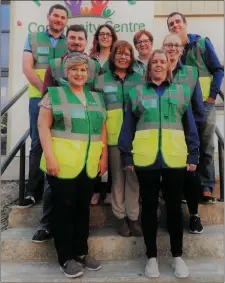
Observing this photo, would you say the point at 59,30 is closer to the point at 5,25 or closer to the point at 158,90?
the point at 158,90

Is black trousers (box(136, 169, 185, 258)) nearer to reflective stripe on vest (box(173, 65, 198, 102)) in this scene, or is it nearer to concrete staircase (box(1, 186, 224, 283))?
concrete staircase (box(1, 186, 224, 283))

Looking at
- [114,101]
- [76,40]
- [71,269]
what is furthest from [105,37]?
[71,269]

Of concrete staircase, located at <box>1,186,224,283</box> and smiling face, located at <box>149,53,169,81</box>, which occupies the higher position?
smiling face, located at <box>149,53,169,81</box>

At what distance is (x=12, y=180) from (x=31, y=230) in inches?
32.3

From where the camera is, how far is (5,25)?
6.29 m

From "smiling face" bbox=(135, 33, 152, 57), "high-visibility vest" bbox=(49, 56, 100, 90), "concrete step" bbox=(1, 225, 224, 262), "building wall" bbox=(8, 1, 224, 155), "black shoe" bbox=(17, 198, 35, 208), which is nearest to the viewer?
"high-visibility vest" bbox=(49, 56, 100, 90)

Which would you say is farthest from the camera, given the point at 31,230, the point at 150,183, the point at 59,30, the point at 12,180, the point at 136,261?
the point at 12,180

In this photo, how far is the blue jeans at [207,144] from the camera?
2.96 meters

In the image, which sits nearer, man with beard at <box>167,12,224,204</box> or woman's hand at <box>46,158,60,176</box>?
woman's hand at <box>46,158,60,176</box>

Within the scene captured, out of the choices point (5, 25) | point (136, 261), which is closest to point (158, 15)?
point (5, 25)

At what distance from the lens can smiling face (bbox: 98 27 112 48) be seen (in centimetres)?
283

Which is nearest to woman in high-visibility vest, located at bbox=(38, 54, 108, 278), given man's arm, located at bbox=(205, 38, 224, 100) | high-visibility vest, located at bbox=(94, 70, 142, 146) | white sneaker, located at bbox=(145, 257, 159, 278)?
high-visibility vest, located at bbox=(94, 70, 142, 146)

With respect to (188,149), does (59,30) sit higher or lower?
higher

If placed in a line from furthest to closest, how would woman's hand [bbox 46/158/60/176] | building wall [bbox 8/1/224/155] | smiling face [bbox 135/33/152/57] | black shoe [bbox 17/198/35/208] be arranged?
building wall [bbox 8/1/224/155]
black shoe [bbox 17/198/35/208]
smiling face [bbox 135/33/152/57]
woman's hand [bbox 46/158/60/176]
